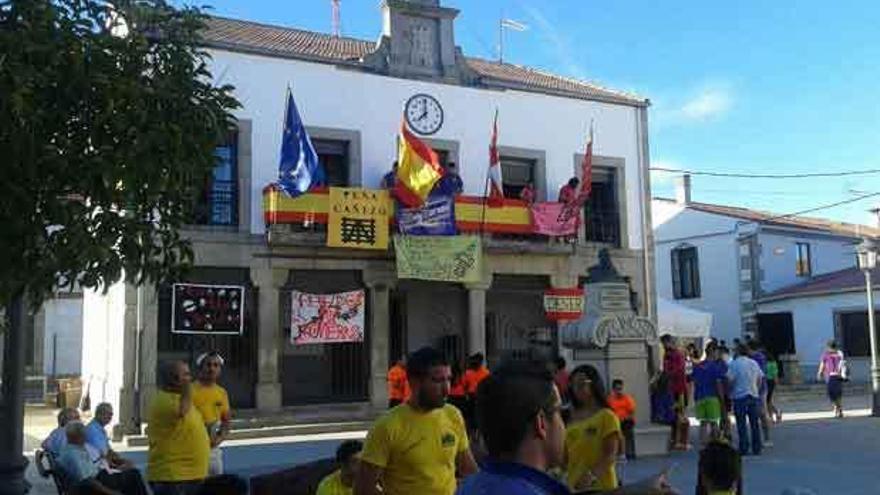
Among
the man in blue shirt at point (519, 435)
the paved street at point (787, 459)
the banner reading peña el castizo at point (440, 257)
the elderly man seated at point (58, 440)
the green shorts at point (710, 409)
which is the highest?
the banner reading peña el castizo at point (440, 257)

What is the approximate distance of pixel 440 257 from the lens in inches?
792

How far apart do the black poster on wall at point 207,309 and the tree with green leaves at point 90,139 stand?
1279 centimetres

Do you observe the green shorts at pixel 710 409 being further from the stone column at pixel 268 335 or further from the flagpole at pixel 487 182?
the stone column at pixel 268 335

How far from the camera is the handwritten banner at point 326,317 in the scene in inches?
750

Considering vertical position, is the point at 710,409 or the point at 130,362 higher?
the point at 130,362

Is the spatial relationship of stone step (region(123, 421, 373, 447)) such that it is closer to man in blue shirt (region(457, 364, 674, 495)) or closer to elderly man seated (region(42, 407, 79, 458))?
elderly man seated (region(42, 407, 79, 458))

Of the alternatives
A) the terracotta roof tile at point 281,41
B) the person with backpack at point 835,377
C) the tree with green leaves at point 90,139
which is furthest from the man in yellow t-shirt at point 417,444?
the person with backpack at point 835,377

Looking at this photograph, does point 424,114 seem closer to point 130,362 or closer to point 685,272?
point 130,362

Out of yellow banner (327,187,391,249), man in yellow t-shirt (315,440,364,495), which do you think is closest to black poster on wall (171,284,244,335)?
yellow banner (327,187,391,249)

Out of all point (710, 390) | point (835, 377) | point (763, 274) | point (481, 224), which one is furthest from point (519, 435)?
point (763, 274)

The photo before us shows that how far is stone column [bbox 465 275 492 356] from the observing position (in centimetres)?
2094

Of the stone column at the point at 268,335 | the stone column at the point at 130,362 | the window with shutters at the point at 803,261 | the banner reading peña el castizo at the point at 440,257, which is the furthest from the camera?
the window with shutters at the point at 803,261

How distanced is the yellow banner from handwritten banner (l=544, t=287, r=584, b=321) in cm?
452

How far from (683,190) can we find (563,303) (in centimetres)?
1784
